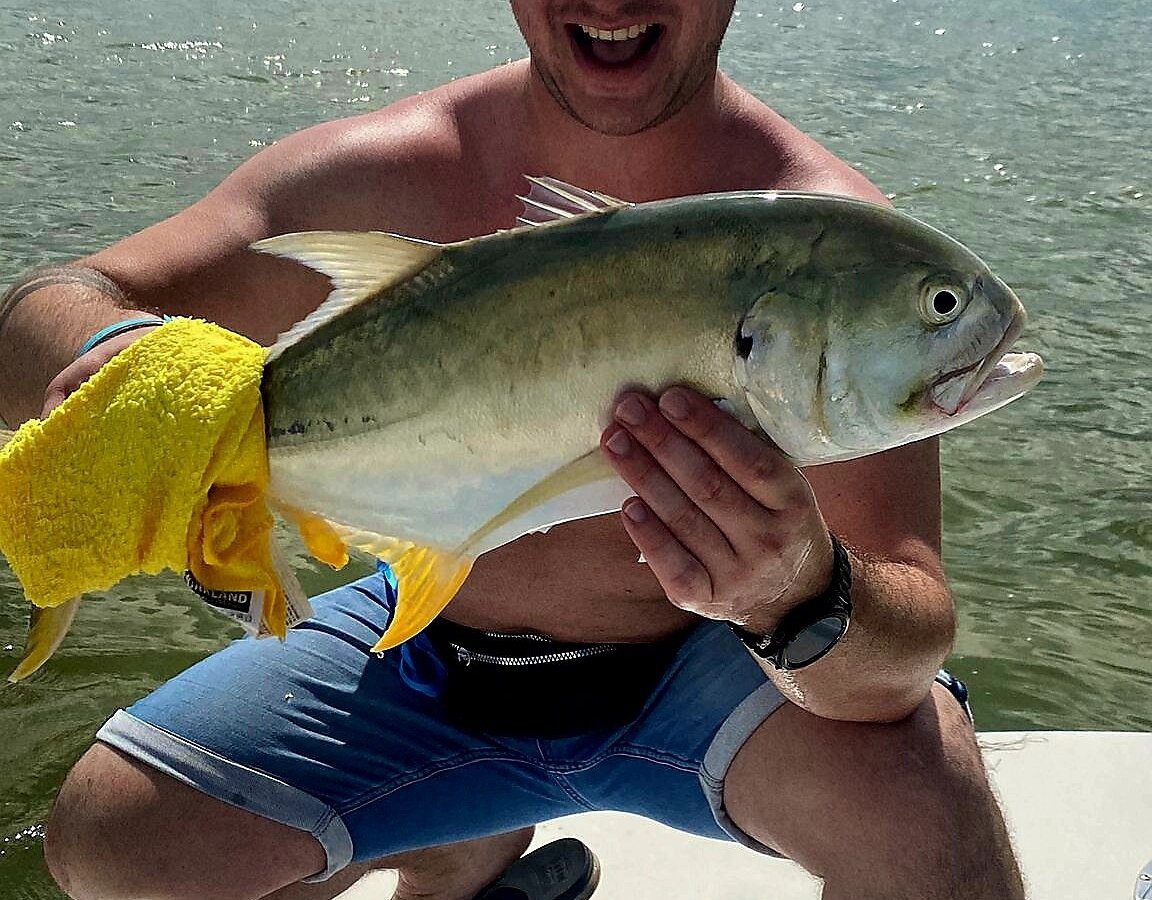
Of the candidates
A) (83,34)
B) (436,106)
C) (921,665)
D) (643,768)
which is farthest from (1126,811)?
(83,34)

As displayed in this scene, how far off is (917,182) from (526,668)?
8.83m

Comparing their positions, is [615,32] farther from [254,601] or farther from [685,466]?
[254,601]

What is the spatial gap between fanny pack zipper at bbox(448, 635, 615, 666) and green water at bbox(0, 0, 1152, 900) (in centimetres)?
141

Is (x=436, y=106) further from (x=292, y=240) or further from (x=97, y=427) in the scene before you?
(x=97, y=427)

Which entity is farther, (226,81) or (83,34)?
(83,34)

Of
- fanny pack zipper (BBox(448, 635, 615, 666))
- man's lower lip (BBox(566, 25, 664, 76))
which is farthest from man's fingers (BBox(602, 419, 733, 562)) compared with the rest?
man's lower lip (BBox(566, 25, 664, 76))

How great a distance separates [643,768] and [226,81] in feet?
41.2

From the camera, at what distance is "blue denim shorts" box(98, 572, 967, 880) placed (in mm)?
2506

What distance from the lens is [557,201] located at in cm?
185

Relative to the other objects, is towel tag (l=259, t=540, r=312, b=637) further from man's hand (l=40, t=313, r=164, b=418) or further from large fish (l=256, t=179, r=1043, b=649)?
man's hand (l=40, t=313, r=164, b=418)

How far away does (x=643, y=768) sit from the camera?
2549mm

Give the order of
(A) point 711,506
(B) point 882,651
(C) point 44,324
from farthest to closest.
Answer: (C) point 44,324 < (B) point 882,651 < (A) point 711,506

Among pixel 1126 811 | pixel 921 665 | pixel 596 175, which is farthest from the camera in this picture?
pixel 1126 811

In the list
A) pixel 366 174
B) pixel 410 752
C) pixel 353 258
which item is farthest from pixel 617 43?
pixel 410 752
